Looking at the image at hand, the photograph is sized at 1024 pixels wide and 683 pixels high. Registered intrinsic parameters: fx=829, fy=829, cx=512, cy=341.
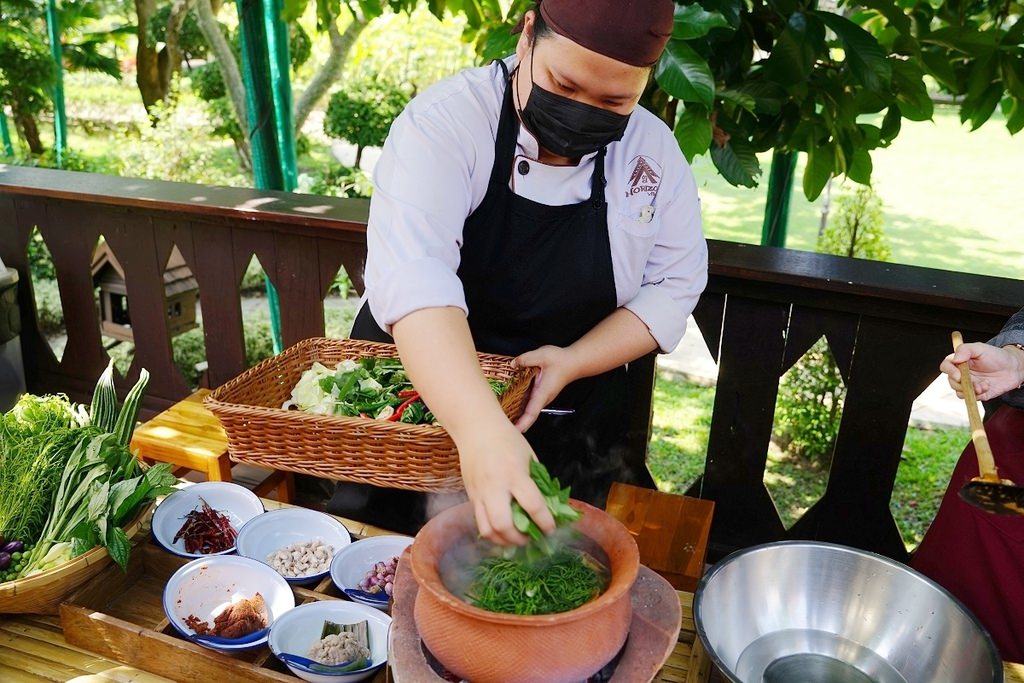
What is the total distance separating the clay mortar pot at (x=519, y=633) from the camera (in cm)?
117

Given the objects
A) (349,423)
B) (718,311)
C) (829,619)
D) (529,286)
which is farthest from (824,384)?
(349,423)

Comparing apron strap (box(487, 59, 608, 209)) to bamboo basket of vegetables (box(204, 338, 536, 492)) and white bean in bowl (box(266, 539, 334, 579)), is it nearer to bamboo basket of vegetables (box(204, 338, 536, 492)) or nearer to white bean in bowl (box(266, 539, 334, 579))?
bamboo basket of vegetables (box(204, 338, 536, 492))

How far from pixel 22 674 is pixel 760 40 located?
252cm

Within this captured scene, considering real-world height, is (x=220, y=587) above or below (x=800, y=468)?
above

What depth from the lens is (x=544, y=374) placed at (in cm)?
180

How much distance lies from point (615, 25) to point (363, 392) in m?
0.99

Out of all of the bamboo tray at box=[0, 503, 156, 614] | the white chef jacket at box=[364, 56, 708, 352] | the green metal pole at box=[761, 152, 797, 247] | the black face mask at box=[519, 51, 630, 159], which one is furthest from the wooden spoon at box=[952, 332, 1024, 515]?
the green metal pole at box=[761, 152, 797, 247]

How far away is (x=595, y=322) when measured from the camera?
6.30ft

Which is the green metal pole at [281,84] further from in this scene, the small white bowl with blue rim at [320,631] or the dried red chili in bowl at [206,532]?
the small white bowl with blue rim at [320,631]

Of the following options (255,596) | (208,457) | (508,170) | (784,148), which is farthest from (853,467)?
(208,457)

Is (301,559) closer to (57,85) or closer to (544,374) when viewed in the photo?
(544,374)

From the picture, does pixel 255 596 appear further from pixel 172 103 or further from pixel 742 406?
pixel 172 103

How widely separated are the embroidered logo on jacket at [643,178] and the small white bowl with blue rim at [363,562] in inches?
35.8

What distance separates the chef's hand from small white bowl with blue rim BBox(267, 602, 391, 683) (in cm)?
135
